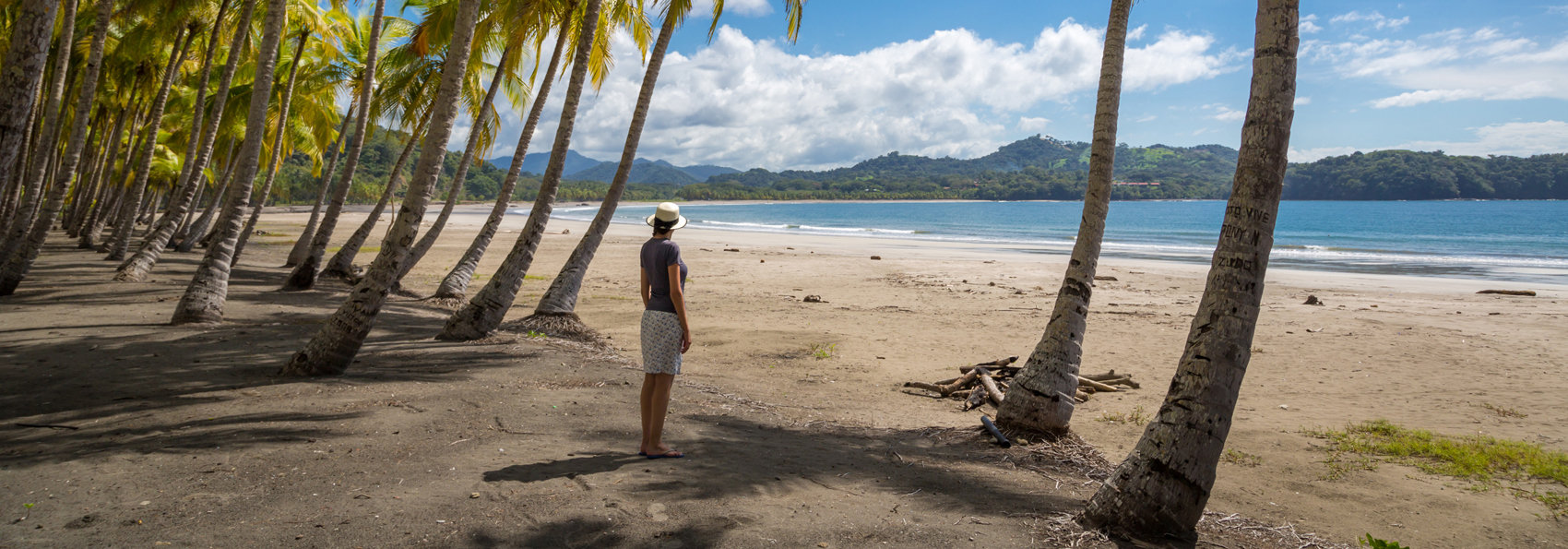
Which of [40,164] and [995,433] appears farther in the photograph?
[40,164]

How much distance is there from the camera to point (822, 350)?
9133 millimetres

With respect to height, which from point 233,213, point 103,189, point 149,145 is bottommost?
point 103,189

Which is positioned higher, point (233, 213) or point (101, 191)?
point (233, 213)

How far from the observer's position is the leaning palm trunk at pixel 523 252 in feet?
26.8

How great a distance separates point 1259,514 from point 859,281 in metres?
13.3

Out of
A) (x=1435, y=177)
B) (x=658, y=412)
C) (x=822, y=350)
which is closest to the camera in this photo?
(x=658, y=412)


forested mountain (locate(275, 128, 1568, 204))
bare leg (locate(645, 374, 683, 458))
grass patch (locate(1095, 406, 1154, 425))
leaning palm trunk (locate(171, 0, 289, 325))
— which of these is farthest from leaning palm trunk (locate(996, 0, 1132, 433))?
forested mountain (locate(275, 128, 1568, 204))

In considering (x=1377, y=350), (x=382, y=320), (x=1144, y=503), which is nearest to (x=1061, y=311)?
(x=1144, y=503)

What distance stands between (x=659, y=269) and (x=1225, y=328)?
2736 millimetres

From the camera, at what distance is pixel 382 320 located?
357 inches

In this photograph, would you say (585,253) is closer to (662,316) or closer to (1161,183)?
(662,316)

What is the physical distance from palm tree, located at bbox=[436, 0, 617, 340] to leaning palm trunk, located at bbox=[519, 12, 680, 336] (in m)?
0.49

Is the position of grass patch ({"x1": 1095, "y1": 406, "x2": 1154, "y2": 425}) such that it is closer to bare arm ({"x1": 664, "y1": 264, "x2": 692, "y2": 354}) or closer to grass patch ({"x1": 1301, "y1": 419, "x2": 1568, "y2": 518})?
grass patch ({"x1": 1301, "y1": 419, "x2": 1568, "y2": 518})

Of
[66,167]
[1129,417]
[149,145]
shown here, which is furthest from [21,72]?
[149,145]
